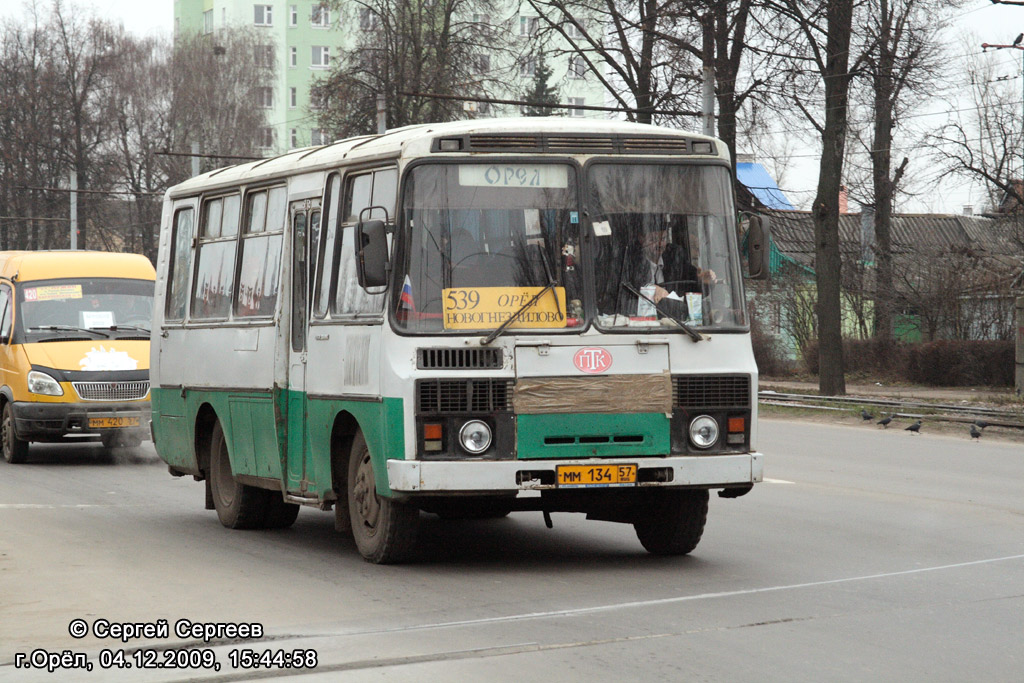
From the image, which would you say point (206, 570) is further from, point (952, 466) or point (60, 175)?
point (60, 175)

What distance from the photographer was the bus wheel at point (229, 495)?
40.3 ft

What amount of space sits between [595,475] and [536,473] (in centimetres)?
36

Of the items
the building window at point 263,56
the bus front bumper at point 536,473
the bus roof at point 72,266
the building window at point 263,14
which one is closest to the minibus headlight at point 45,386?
the bus roof at point 72,266

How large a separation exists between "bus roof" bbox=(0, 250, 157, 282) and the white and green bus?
10019 millimetres

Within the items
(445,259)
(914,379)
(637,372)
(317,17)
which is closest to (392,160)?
(445,259)

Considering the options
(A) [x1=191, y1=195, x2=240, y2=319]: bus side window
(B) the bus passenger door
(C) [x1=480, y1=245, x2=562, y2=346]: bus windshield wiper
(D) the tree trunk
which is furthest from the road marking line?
(D) the tree trunk

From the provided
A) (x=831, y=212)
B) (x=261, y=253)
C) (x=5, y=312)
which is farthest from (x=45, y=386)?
(x=831, y=212)

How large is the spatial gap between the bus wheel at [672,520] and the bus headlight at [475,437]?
131cm

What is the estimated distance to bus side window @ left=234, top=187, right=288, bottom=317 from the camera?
11547 mm

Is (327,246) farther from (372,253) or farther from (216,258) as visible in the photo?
(216,258)

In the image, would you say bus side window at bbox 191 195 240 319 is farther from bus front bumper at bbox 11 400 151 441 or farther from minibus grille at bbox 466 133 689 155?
bus front bumper at bbox 11 400 151 441

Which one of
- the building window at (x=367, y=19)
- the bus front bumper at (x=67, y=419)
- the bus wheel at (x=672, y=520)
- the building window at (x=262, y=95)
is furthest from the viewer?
the building window at (x=262, y=95)

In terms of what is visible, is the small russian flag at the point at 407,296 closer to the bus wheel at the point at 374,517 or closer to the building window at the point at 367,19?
the bus wheel at the point at 374,517

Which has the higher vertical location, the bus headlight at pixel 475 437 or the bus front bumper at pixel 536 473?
the bus headlight at pixel 475 437
